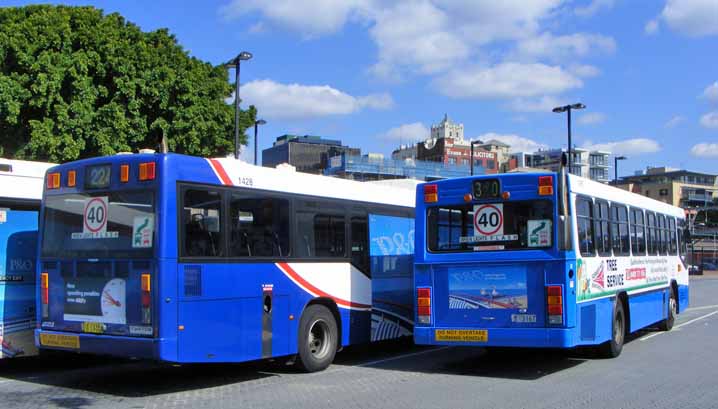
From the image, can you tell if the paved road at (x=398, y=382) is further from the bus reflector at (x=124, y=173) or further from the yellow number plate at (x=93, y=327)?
the bus reflector at (x=124, y=173)

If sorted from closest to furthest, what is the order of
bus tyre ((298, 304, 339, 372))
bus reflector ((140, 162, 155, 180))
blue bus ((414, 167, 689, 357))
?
bus reflector ((140, 162, 155, 180)) → blue bus ((414, 167, 689, 357)) → bus tyre ((298, 304, 339, 372))

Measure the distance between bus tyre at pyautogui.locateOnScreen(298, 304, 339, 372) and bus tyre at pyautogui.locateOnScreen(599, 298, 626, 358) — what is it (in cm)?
445

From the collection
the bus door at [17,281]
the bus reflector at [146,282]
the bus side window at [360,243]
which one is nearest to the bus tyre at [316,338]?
the bus side window at [360,243]

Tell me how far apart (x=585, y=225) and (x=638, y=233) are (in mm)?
3701

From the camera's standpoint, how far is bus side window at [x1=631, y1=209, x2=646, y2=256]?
14.3 meters

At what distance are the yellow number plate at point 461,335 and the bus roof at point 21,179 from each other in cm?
622

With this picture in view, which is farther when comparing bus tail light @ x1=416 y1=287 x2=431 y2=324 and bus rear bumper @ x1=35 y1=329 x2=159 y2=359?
bus tail light @ x1=416 y1=287 x2=431 y2=324

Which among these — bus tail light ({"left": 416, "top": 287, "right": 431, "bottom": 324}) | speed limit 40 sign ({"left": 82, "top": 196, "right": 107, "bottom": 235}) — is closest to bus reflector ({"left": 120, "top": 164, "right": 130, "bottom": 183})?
speed limit 40 sign ({"left": 82, "top": 196, "right": 107, "bottom": 235})

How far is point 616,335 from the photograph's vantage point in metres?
12.6

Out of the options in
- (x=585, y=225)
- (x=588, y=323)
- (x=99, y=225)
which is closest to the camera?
(x=99, y=225)

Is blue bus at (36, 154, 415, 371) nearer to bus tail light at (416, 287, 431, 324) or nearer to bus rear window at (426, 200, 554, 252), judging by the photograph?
bus tail light at (416, 287, 431, 324)

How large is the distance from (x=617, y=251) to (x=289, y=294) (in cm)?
585

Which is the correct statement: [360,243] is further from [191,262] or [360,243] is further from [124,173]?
[124,173]

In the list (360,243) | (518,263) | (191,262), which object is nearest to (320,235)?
(360,243)
